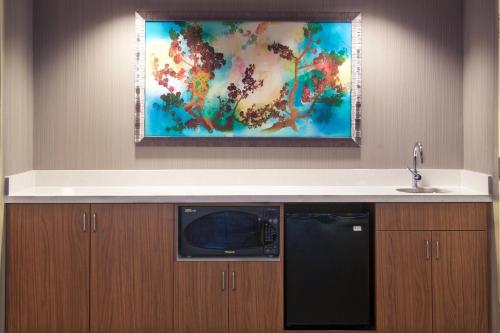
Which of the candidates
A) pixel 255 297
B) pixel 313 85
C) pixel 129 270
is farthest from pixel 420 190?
pixel 129 270

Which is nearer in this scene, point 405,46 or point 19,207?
point 19,207

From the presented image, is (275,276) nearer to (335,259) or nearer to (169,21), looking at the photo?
(335,259)

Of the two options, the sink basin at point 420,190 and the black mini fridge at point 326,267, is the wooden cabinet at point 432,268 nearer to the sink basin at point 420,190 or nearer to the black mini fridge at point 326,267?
the black mini fridge at point 326,267

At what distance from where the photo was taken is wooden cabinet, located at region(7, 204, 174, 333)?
347 cm

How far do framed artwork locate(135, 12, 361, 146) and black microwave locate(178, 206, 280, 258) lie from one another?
0.65 metres

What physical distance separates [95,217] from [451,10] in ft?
8.65

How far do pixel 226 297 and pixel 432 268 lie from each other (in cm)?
120

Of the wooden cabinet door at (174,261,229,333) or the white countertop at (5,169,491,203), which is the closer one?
the wooden cabinet door at (174,261,229,333)

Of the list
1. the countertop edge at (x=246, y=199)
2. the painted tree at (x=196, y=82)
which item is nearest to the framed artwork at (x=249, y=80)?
the painted tree at (x=196, y=82)

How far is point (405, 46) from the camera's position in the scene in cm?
402

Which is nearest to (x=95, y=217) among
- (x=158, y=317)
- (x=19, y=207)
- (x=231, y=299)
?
(x=19, y=207)

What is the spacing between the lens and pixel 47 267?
3471 mm

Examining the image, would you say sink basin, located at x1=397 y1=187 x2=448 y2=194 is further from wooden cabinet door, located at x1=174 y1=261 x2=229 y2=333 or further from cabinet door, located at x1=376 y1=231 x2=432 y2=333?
wooden cabinet door, located at x1=174 y1=261 x2=229 y2=333

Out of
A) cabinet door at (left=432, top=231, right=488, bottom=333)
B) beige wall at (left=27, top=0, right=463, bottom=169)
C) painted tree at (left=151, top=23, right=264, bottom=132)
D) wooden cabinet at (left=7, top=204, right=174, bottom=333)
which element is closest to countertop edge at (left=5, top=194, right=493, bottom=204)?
wooden cabinet at (left=7, top=204, right=174, bottom=333)
